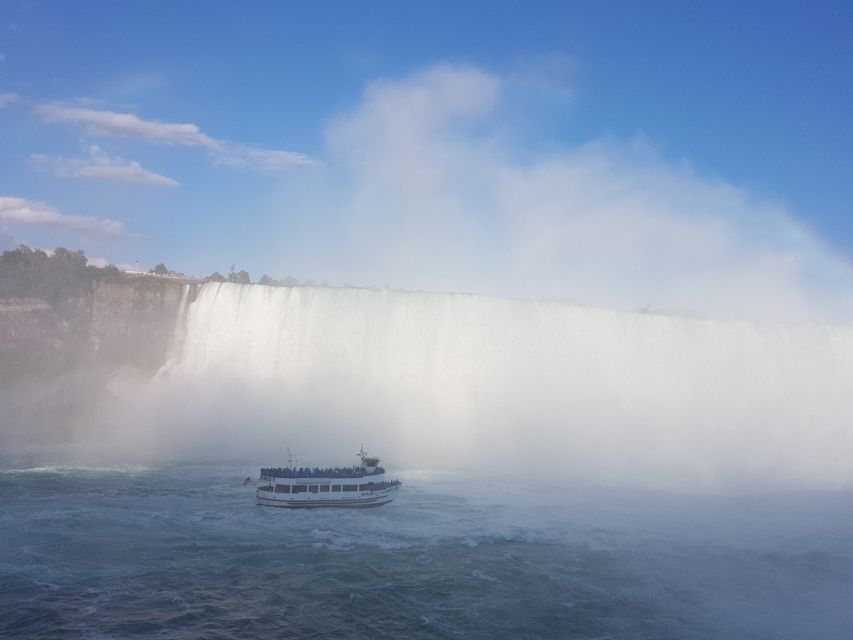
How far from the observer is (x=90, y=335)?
3966cm

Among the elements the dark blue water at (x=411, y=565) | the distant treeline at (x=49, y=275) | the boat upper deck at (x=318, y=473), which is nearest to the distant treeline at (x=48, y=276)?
the distant treeline at (x=49, y=275)

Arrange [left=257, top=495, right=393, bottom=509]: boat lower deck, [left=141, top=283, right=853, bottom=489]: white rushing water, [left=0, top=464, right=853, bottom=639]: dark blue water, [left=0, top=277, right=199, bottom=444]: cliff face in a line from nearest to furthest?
[left=0, top=464, right=853, bottom=639]: dark blue water → [left=257, top=495, right=393, bottom=509]: boat lower deck → [left=141, top=283, right=853, bottom=489]: white rushing water → [left=0, top=277, right=199, bottom=444]: cliff face

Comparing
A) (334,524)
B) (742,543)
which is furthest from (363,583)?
(742,543)

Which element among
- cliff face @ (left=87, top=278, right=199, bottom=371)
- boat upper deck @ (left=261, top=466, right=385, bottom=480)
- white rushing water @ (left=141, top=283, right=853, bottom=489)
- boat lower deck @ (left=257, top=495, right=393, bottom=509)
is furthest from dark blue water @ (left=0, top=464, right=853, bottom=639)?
cliff face @ (left=87, top=278, right=199, bottom=371)

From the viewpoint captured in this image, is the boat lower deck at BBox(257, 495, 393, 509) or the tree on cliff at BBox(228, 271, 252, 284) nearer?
the boat lower deck at BBox(257, 495, 393, 509)

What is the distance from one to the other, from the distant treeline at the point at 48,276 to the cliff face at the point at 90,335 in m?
0.43

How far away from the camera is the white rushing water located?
115ft

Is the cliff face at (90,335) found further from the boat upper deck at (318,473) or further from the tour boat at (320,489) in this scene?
the tour boat at (320,489)

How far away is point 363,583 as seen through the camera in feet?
51.0

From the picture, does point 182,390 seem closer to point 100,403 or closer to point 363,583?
point 100,403

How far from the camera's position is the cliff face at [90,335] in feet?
124

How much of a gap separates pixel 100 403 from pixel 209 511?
62.8ft

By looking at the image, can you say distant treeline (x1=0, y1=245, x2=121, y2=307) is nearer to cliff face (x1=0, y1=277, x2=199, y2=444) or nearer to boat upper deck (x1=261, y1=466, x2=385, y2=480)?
cliff face (x1=0, y1=277, x2=199, y2=444)

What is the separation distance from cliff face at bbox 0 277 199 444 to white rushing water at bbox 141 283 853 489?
5.65 feet
